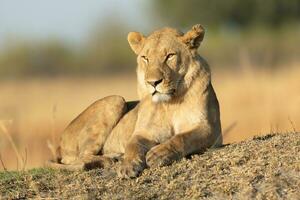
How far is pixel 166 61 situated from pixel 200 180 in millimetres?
1371

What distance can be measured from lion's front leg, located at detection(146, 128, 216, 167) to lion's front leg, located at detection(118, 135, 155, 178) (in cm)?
6

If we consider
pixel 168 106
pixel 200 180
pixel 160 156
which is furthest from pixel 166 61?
pixel 200 180

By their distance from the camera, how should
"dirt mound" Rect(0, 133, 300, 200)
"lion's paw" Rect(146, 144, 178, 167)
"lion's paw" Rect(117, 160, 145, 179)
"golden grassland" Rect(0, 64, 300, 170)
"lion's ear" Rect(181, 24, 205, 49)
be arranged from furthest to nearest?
1. "golden grassland" Rect(0, 64, 300, 170)
2. "lion's ear" Rect(181, 24, 205, 49)
3. "lion's paw" Rect(146, 144, 178, 167)
4. "lion's paw" Rect(117, 160, 145, 179)
5. "dirt mound" Rect(0, 133, 300, 200)

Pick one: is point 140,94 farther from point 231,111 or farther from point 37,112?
point 37,112

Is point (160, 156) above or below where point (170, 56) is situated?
below

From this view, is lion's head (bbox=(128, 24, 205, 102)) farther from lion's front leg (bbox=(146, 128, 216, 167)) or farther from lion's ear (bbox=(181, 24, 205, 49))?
lion's front leg (bbox=(146, 128, 216, 167))

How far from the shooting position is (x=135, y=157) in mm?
5438

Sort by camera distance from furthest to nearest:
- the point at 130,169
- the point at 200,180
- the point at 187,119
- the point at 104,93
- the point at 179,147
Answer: the point at 104,93 → the point at 187,119 → the point at 179,147 → the point at 130,169 → the point at 200,180

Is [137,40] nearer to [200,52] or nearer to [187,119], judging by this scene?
[187,119]

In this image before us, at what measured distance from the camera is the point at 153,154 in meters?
5.46

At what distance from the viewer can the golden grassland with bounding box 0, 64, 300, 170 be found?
31.9 ft

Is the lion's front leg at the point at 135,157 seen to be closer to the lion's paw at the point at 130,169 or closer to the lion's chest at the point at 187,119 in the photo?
the lion's paw at the point at 130,169

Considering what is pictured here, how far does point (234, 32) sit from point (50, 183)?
27302 mm

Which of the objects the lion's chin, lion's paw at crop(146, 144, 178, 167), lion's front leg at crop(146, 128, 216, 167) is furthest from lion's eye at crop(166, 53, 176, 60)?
lion's paw at crop(146, 144, 178, 167)
